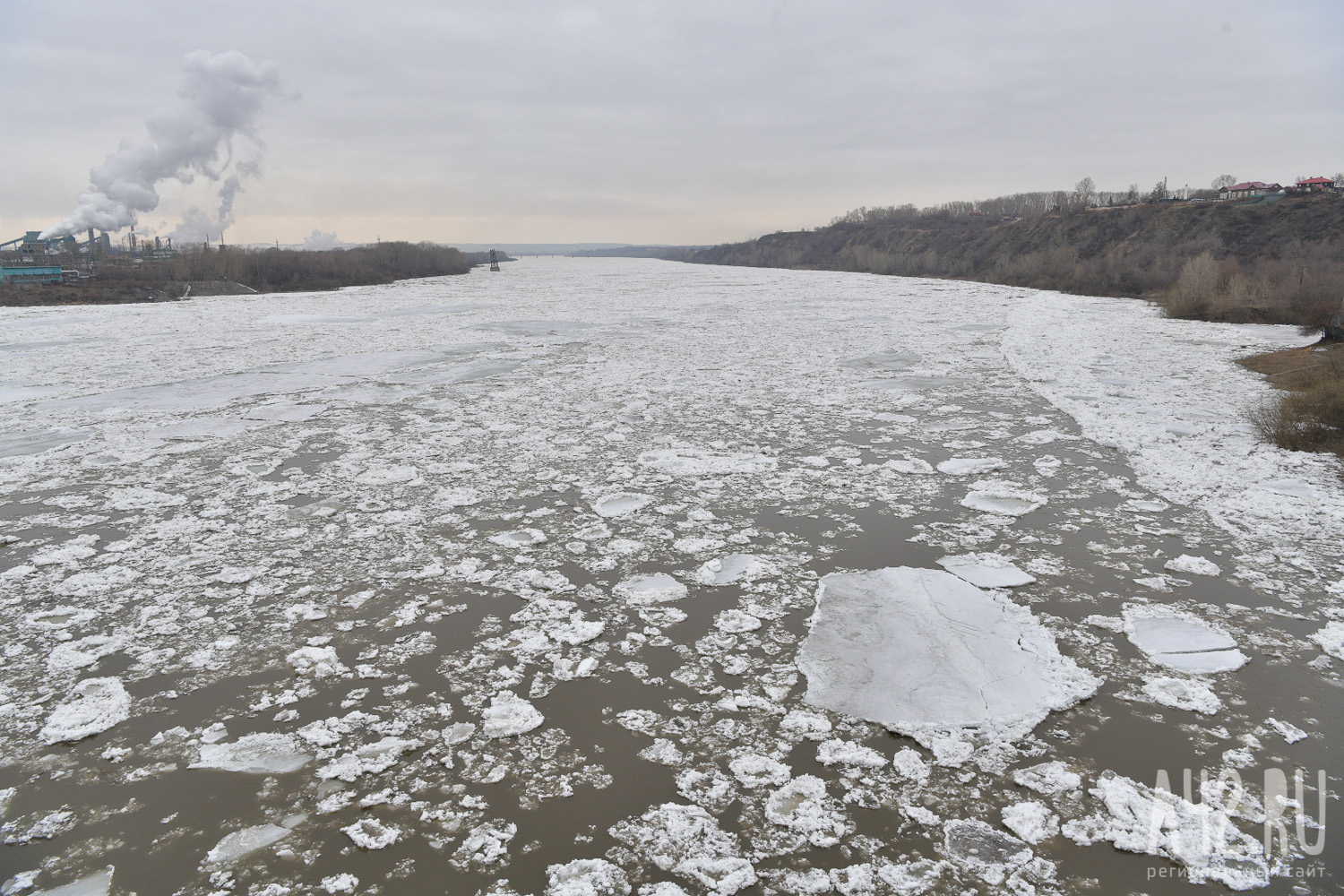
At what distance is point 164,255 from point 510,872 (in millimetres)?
65157

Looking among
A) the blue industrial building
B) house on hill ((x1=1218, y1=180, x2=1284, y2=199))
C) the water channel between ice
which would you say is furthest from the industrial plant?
house on hill ((x1=1218, y1=180, x2=1284, y2=199))

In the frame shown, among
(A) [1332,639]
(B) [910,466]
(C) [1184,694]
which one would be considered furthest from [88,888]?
(B) [910,466]

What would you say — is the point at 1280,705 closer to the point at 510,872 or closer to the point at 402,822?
the point at 510,872

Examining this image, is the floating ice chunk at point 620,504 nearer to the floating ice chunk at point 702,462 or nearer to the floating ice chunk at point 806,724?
the floating ice chunk at point 702,462

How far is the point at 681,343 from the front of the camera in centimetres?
1511

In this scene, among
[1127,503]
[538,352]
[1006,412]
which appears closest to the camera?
[1127,503]

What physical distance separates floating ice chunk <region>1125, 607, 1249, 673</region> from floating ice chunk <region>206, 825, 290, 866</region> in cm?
380

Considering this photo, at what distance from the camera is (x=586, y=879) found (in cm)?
224

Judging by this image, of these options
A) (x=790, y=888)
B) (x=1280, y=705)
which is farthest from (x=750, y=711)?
(x=1280, y=705)

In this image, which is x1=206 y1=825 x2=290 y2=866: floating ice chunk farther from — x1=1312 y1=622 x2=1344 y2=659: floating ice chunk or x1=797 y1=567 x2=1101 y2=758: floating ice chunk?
x1=1312 y1=622 x2=1344 y2=659: floating ice chunk

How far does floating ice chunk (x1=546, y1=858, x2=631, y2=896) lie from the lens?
7.21ft

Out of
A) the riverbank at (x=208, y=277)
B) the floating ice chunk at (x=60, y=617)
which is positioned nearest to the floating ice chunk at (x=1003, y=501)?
the floating ice chunk at (x=60, y=617)

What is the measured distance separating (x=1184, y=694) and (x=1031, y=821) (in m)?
1.24

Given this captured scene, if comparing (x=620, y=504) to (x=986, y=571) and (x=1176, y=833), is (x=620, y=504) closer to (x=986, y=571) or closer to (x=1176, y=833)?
(x=986, y=571)
